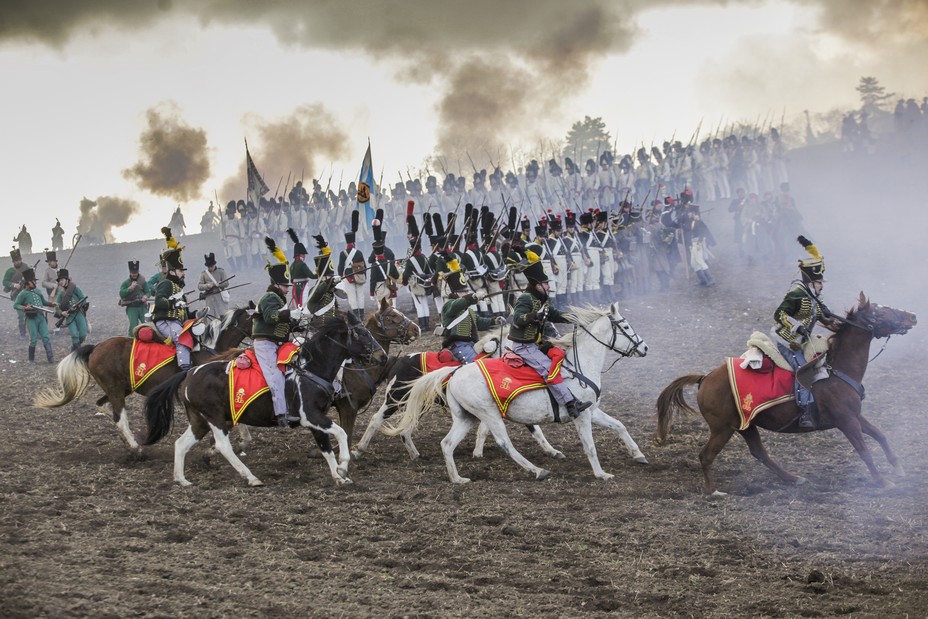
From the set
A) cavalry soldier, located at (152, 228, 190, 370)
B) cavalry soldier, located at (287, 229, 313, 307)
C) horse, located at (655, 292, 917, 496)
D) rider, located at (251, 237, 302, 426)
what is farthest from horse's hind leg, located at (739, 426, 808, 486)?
cavalry soldier, located at (287, 229, 313, 307)

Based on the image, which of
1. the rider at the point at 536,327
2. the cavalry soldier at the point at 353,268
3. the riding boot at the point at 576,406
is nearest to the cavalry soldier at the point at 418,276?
the cavalry soldier at the point at 353,268

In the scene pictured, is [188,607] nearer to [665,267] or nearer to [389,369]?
[389,369]

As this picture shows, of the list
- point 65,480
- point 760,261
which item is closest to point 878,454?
point 65,480

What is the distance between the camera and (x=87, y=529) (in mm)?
9875

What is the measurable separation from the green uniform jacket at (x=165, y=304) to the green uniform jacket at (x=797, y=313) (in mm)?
8858

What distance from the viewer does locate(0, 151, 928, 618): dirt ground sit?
7.77m

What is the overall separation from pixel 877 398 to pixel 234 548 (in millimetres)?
11163

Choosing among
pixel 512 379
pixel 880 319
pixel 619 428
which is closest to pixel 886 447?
pixel 880 319

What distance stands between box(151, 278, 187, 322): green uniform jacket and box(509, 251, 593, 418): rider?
570cm

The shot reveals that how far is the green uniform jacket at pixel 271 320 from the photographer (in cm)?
1244

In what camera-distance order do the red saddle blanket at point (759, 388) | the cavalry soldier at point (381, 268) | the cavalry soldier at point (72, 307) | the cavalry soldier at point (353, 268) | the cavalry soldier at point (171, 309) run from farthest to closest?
the cavalry soldier at point (353, 268), the cavalry soldier at point (381, 268), the cavalry soldier at point (72, 307), the cavalry soldier at point (171, 309), the red saddle blanket at point (759, 388)

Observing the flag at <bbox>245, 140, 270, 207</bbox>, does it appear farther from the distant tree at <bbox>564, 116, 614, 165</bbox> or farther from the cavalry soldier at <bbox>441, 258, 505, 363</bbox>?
the distant tree at <bbox>564, 116, 614, 165</bbox>

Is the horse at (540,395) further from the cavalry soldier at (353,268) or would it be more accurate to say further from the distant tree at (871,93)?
the distant tree at (871,93)

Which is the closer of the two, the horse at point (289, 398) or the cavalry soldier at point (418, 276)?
the horse at point (289, 398)
